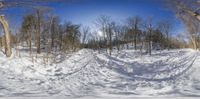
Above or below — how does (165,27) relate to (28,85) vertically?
above

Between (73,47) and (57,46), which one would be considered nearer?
(57,46)

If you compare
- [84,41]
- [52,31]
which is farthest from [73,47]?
[84,41]

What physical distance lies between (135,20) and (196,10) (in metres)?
26.8

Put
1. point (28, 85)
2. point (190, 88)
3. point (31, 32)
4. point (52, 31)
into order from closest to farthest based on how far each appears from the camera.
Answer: point (190, 88) < point (28, 85) < point (31, 32) < point (52, 31)

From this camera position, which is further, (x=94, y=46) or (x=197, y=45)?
(x=94, y=46)

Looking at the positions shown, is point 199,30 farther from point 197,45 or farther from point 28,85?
point 28,85

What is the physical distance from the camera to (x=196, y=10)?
22.3 meters

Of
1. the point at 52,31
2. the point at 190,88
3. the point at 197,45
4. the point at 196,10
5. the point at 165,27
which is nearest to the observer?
the point at 190,88

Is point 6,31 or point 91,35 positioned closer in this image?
Result: point 6,31

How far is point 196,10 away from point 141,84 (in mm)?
12862

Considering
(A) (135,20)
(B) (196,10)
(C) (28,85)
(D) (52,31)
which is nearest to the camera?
(C) (28,85)

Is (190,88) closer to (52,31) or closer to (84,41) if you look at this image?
(52,31)

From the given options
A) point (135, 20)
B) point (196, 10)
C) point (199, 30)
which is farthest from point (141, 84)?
point (135, 20)

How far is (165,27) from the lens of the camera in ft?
173
